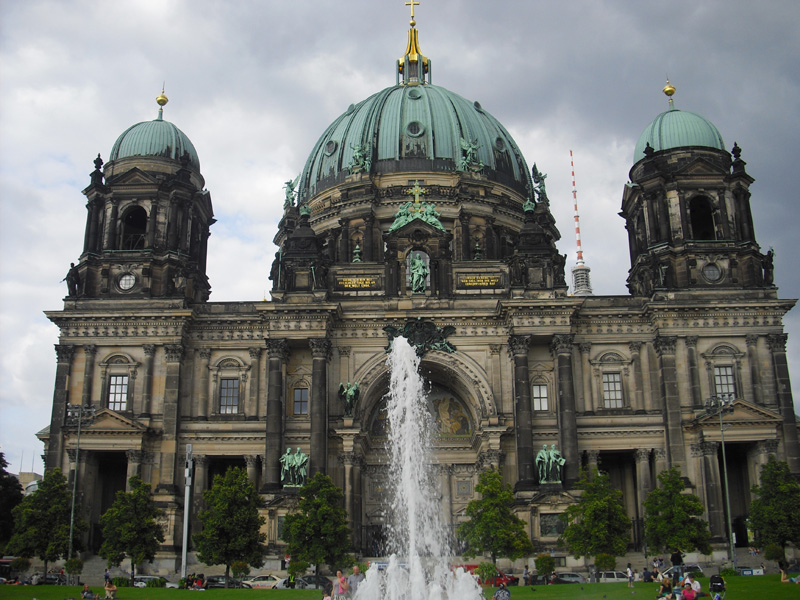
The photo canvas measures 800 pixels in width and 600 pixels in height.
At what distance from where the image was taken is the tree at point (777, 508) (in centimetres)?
4456

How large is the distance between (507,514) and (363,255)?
82.4 feet

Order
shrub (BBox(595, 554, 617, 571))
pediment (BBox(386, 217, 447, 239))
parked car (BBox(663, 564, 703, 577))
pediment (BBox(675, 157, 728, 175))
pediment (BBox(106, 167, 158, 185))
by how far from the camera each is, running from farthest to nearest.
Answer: pediment (BBox(106, 167, 158, 185)), pediment (BBox(675, 157, 728, 175)), pediment (BBox(386, 217, 447, 239)), shrub (BBox(595, 554, 617, 571)), parked car (BBox(663, 564, 703, 577))

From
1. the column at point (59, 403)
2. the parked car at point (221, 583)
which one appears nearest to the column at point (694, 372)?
the parked car at point (221, 583)

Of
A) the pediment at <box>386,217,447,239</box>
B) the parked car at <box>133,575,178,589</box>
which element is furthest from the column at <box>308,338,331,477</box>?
the parked car at <box>133,575,178,589</box>

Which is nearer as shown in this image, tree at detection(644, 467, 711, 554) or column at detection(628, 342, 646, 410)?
tree at detection(644, 467, 711, 554)

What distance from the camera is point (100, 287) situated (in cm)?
5653

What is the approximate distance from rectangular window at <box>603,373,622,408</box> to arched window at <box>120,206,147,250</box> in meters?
30.3

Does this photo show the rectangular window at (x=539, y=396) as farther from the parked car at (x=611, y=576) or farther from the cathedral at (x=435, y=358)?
the parked car at (x=611, y=576)

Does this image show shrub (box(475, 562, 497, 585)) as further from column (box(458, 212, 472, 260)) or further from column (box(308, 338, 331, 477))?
column (box(458, 212, 472, 260))

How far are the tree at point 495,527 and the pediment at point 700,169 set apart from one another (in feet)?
80.1

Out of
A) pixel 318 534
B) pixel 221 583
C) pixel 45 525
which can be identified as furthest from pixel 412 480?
pixel 45 525

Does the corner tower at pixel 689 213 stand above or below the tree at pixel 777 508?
above

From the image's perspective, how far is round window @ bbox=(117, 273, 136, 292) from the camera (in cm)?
5684

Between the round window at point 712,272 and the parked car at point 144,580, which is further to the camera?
the round window at point 712,272
